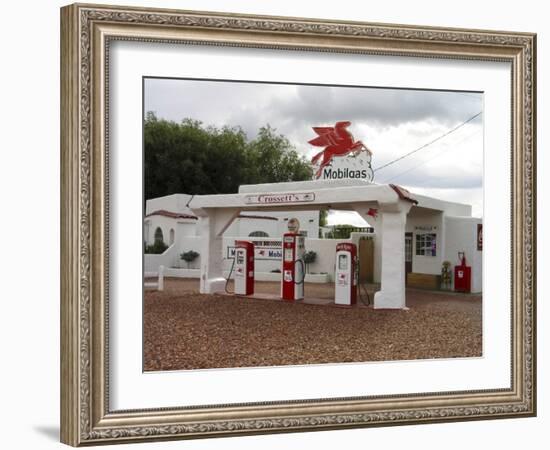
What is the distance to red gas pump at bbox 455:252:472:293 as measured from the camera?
1400 centimetres

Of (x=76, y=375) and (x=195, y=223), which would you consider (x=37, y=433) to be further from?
(x=195, y=223)

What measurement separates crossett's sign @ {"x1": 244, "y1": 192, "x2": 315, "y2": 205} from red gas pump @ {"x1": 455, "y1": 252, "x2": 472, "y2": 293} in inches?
136

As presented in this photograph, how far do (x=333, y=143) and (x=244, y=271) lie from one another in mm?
3773

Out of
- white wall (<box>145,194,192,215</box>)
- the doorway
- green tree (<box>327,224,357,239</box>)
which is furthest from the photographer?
green tree (<box>327,224,357,239</box>)

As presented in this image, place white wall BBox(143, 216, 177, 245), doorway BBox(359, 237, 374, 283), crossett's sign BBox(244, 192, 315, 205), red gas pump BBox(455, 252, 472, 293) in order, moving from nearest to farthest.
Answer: white wall BBox(143, 216, 177, 245)
red gas pump BBox(455, 252, 472, 293)
crossett's sign BBox(244, 192, 315, 205)
doorway BBox(359, 237, 374, 283)

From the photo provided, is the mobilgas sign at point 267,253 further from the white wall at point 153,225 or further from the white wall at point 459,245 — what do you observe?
the white wall at point 153,225

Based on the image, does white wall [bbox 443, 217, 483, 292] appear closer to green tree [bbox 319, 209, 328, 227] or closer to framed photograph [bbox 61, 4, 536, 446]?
framed photograph [bbox 61, 4, 536, 446]

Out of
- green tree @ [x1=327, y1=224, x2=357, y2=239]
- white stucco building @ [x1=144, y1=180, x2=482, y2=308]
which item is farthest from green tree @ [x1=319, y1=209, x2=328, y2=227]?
white stucco building @ [x1=144, y1=180, x2=482, y2=308]

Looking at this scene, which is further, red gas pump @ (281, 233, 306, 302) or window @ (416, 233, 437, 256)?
window @ (416, 233, 437, 256)

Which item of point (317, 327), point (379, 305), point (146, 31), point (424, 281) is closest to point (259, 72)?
point (146, 31)

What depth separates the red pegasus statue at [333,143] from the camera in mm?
13431

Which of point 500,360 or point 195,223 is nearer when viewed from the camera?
point 500,360

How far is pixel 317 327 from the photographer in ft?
35.1

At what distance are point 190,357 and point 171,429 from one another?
921mm
